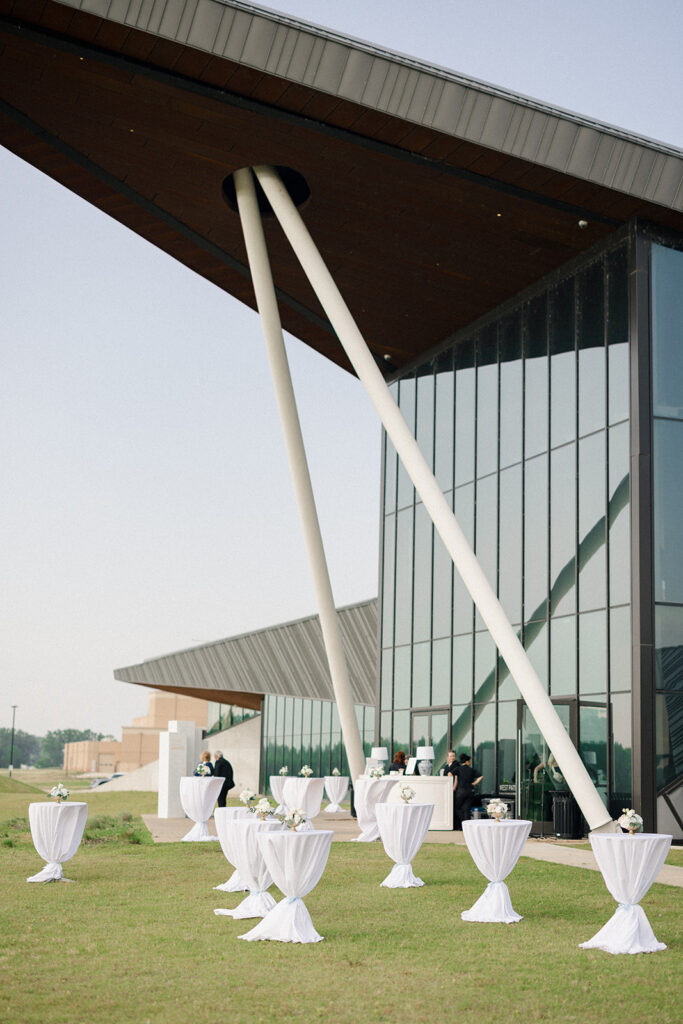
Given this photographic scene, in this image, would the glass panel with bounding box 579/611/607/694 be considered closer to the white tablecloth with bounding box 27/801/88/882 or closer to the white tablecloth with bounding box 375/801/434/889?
the white tablecloth with bounding box 375/801/434/889

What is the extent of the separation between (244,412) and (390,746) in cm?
4534

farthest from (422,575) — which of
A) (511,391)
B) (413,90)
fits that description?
(413,90)

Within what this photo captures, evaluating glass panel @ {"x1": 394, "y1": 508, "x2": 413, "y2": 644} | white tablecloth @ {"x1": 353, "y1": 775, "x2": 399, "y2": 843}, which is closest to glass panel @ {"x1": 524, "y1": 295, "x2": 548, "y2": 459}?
glass panel @ {"x1": 394, "y1": 508, "x2": 413, "y2": 644}

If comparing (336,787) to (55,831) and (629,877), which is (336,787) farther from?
(629,877)

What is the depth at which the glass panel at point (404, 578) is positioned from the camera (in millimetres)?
26469

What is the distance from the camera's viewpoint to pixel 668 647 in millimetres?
17812

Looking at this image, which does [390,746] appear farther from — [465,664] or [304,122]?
[304,122]

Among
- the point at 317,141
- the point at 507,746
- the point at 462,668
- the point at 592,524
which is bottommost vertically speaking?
the point at 507,746

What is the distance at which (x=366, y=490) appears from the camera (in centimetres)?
6731

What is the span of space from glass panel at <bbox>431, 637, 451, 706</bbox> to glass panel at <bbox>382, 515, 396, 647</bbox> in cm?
247

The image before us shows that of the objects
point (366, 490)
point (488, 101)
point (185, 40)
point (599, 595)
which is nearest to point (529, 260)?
point (488, 101)

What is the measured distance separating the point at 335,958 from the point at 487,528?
50.4ft

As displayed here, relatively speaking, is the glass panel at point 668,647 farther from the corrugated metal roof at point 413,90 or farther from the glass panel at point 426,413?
the glass panel at point 426,413

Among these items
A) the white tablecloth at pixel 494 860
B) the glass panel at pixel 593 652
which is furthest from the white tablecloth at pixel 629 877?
the glass panel at pixel 593 652
